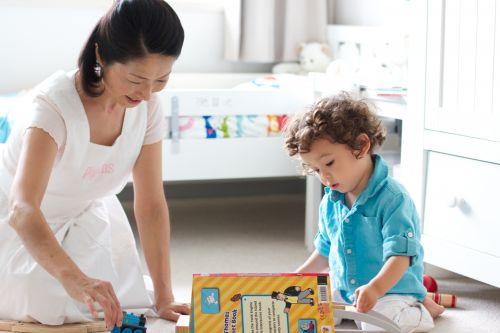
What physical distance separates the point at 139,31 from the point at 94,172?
0.42m

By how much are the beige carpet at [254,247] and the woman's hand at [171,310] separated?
2 centimetres

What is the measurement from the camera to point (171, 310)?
184cm

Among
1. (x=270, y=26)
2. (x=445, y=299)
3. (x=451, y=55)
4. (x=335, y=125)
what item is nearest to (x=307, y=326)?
(x=335, y=125)

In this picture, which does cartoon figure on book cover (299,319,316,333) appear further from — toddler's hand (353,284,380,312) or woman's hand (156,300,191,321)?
woman's hand (156,300,191,321)

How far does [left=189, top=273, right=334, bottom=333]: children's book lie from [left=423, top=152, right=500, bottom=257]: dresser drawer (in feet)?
2.64

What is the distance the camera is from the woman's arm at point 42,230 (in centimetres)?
127

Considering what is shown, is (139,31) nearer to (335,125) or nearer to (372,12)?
(335,125)

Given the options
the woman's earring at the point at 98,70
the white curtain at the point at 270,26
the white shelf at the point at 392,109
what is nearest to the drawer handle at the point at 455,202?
the white shelf at the point at 392,109

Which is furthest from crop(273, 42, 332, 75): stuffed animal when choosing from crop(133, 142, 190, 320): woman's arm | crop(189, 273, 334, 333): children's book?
crop(189, 273, 334, 333): children's book

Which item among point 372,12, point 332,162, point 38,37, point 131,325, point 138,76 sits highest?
point 372,12

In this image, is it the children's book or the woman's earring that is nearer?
the children's book

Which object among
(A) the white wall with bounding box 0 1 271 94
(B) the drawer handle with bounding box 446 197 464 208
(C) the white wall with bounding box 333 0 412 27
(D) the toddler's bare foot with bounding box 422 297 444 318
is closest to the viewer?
(D) the toddler's bare foot with bounding box 422 297 444 318

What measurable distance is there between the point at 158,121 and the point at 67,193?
26cm

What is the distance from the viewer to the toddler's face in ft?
5.13
